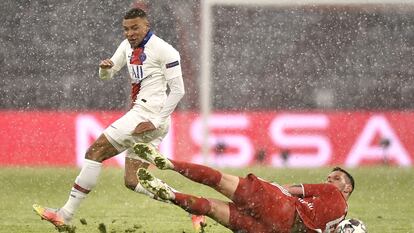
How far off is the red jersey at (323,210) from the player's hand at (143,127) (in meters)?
1.87

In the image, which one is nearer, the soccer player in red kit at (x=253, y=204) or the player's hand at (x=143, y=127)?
A: the soccer player in red kit at (x=253, y=204)

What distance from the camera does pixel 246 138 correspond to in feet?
62.9

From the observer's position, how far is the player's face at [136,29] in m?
10.6

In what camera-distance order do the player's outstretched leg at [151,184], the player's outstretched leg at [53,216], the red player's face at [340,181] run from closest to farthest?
the player's outstretched leg at [151,184], the red player's face at [340,181], the player's outstretched leg at [53,216]

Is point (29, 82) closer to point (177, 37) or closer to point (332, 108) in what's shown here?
point (177, 37)

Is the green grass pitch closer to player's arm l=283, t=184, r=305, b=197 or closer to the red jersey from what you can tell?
player's arm l=283, t=184, r=305, b=197

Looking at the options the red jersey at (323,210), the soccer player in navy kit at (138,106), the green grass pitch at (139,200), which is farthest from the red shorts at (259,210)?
the soccer player in navy kit at (138,106)

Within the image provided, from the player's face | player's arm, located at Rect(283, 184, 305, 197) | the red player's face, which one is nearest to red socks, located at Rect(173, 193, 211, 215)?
player's arm, located at Rect(283, 184, 305, 197)

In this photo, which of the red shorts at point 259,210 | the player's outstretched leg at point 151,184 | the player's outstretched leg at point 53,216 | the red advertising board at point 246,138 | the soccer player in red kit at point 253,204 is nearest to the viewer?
the player's outstretched leg at point 151,184

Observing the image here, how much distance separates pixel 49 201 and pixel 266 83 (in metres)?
9.28

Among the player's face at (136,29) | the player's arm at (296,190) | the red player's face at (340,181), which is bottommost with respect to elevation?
the player's arm at (296,190)

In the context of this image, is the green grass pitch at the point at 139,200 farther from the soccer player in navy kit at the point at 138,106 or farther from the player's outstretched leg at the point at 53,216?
the soccer player in navy kit at the point at 138,106

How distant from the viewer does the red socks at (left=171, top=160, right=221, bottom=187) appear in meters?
9.03

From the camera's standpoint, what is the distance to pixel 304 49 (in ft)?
77.8
